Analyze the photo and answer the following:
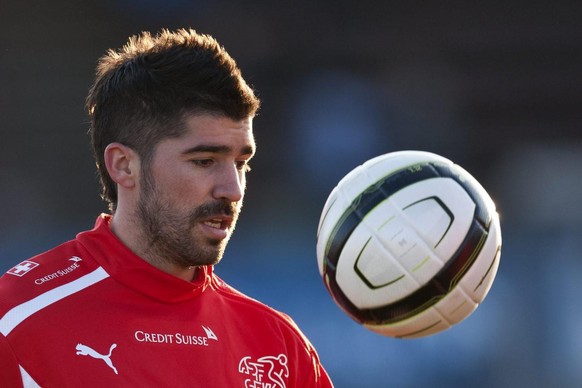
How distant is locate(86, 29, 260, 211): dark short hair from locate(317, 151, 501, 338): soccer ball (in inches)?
22.7

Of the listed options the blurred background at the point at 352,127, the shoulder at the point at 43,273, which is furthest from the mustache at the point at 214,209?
the blurred background at the point at 352,127

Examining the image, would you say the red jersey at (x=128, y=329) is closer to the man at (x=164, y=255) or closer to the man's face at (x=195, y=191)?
the man at (x=164, y=255)

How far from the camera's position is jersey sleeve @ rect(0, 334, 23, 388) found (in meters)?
2.90

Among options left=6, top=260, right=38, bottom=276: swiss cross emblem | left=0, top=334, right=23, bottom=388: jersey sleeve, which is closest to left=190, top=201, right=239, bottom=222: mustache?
left=6, top=260, right=38, bottom=276: swiss cross emblem

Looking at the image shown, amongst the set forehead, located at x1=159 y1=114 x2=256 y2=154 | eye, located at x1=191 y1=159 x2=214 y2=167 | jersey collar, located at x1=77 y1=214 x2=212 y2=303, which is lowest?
jersey collar, located at x1=77 y1=214 x2=212 y2=303

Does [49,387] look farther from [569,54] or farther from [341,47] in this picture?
[569,54]

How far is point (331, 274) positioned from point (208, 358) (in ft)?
1.69

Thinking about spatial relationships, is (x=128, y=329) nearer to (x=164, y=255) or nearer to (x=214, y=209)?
(x=164, y=255)

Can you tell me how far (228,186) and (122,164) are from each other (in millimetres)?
450

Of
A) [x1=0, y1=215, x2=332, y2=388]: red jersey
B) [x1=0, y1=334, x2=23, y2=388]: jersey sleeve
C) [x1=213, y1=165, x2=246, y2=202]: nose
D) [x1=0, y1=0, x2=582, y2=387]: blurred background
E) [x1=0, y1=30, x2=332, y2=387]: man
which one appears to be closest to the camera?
[x1=0, y1=334, x2=23, y2=388]: jersey sleeve

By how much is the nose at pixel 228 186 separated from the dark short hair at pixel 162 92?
21 cm

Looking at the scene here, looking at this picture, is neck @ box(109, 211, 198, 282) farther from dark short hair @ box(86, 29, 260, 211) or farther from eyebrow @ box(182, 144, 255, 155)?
eyebrow @ box(182, 144, 255, 155)

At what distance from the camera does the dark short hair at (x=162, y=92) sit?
3486 mm

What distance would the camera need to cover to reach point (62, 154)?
8.95 m
